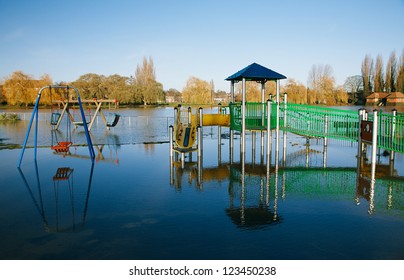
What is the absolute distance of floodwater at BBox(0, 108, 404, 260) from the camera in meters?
5.25

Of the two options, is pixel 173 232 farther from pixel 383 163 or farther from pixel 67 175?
pixel 383 163

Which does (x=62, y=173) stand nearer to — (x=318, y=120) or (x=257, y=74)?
(x=257, y=74)

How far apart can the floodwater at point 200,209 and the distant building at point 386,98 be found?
66.6m

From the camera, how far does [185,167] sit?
11.9 meters

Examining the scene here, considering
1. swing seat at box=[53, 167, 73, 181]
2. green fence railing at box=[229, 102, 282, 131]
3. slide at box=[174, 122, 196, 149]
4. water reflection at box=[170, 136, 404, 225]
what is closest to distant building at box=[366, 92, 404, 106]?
green fence railing at box=[229, 102, 282, 131]

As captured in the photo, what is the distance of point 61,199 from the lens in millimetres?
8094

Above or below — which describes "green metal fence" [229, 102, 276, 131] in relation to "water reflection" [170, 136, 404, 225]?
above

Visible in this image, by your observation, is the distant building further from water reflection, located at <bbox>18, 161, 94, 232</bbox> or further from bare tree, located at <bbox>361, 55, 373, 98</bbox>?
water reflection, located at <bbox>18, 161, 94, 232</bbox>

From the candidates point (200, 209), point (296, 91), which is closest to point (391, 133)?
point (200, 209)

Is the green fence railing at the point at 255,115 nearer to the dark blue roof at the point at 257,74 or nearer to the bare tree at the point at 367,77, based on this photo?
the dark blue roof at the point at 257,74

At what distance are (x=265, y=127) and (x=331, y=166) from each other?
11.2 feet

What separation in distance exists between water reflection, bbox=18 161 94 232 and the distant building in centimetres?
7402

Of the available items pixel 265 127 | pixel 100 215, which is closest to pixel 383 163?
pixel 265 127

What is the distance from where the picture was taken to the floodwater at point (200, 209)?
207 inches
